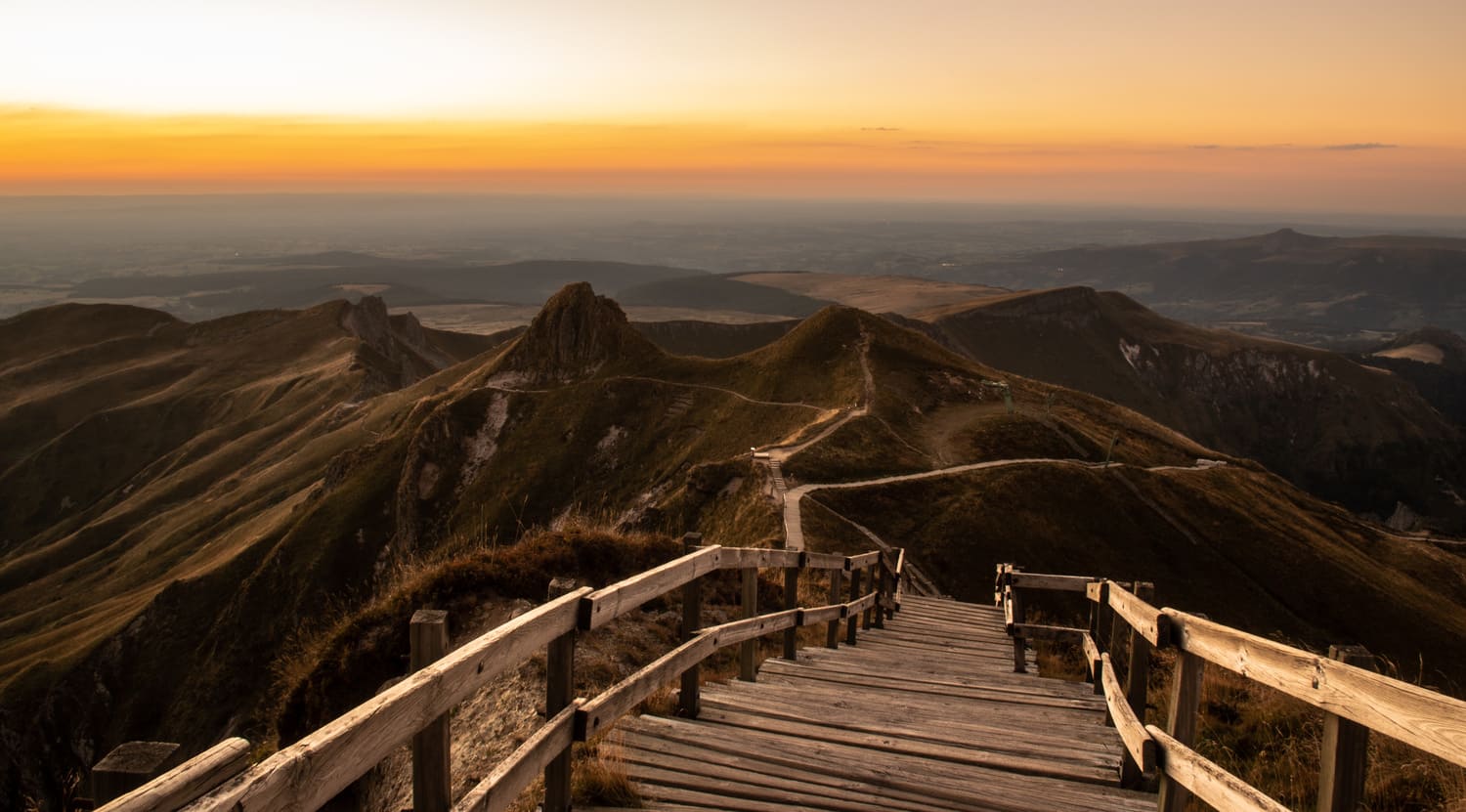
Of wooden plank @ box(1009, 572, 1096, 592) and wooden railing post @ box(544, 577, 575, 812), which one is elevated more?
wooden railing post @ box(544, 577, 575, 812)

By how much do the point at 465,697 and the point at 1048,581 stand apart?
11898 mm

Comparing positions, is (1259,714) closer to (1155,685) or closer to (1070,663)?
(1155,685)

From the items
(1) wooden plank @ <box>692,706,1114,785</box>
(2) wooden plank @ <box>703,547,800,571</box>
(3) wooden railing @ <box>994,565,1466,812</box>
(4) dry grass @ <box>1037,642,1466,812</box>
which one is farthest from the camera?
(2) wooden plank @ <box>703,547,800,571</box>

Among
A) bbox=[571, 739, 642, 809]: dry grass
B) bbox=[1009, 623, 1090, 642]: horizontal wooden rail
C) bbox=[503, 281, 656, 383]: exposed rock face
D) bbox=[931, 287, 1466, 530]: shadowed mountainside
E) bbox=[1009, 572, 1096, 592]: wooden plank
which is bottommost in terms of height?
bbox=[931, 287, 1466, 530]: shadowed mountainside

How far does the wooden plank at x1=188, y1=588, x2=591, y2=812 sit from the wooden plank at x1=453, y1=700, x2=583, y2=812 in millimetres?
630

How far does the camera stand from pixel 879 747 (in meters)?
7.86

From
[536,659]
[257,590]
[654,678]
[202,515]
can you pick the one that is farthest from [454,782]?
[202,515]

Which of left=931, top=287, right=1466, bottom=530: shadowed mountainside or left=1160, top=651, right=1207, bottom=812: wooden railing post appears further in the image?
left=931, top=287, right=1466, bottom=530: shadowed mountainside

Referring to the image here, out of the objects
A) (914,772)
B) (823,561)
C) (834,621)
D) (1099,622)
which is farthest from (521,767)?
(834,621)

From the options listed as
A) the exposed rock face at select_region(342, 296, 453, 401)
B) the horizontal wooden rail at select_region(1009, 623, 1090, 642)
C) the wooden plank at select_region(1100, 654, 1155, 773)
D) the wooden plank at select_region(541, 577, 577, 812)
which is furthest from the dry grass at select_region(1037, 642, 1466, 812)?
the exposed rock face at select_region(342, 296, 453, 401)

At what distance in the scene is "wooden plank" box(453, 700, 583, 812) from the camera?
4.73 meters

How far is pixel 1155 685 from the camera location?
41.8 ft

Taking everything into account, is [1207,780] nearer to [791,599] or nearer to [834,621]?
[791,599]

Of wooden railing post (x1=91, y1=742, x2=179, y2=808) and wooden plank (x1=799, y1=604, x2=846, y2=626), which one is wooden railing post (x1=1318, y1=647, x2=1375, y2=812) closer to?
wooden railing post (x1=91, y1=742, x2=179, y2=808)
